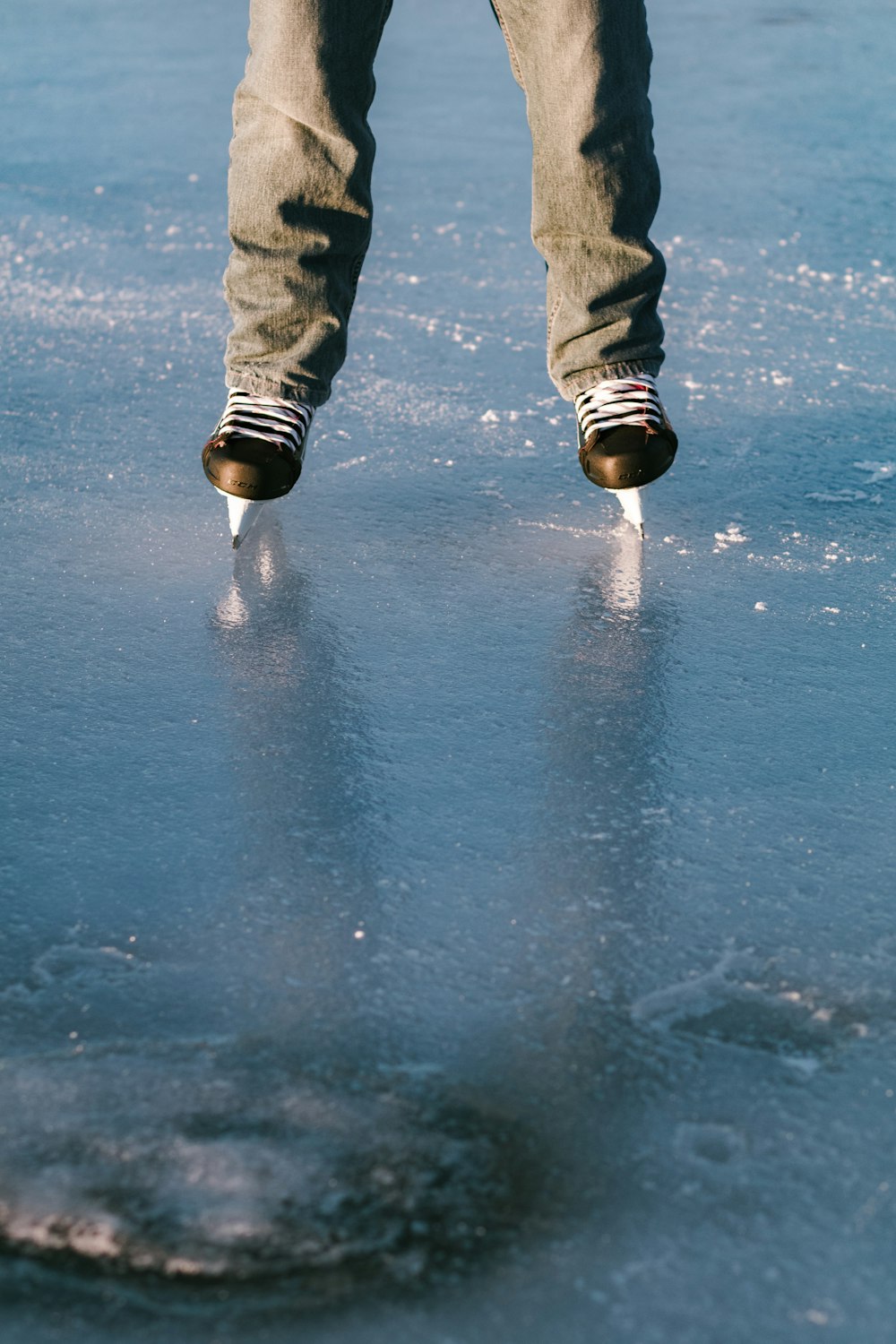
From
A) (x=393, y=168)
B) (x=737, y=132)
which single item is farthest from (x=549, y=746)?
(x=737, y=132)

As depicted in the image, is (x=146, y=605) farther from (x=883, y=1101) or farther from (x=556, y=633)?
(x=883, y=1101)

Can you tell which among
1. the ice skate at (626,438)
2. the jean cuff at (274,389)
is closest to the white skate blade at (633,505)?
the ice skate at (626,438)

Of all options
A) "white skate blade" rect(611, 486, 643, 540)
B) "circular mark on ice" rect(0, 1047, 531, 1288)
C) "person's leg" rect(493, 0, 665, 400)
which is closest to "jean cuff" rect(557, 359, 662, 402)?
"person's leg" rect(493, 0, 665, 400)

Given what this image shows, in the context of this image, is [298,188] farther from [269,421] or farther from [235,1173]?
[235,1173]

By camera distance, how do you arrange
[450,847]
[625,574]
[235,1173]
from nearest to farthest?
1. [235,1173]
2. [450,847]
3. [625,574]

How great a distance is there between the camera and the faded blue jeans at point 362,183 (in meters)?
1.66

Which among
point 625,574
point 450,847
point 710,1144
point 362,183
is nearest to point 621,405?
point 625,574

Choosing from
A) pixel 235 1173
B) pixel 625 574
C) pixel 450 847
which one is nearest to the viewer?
pixel 235 1173

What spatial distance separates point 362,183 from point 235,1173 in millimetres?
1215

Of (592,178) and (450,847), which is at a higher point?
(592,178)

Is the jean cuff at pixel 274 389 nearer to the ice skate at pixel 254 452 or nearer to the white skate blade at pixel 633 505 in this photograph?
the ice skate at pixel 254 452

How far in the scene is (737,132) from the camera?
366 cm

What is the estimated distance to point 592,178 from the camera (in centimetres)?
170

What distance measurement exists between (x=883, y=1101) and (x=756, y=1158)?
102mm
